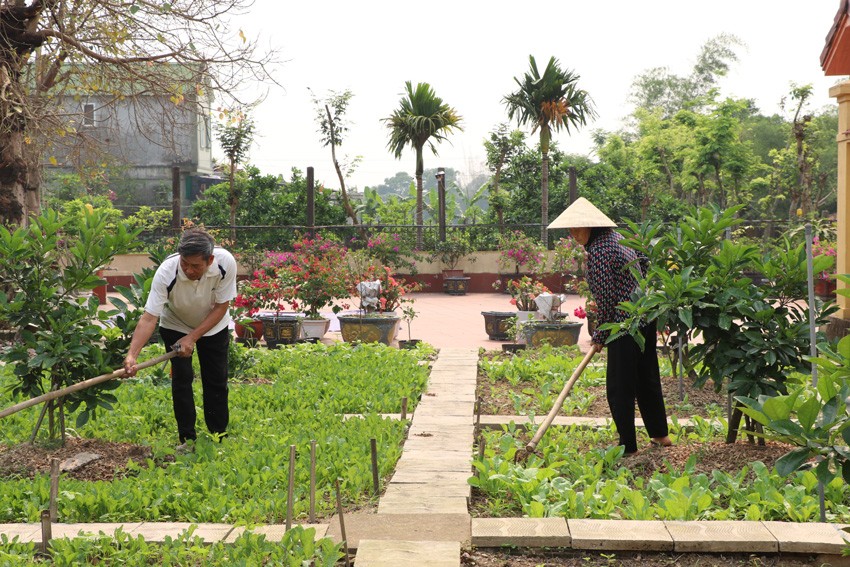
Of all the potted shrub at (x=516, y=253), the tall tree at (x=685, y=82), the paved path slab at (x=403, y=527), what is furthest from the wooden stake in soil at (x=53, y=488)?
the tall tree at (x=685, y=82)

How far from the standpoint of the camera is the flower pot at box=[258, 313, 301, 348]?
11.9 m

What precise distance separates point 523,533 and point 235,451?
211 centimetres

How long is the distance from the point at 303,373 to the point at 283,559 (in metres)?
4.91

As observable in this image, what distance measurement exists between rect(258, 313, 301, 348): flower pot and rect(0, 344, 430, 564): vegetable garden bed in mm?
3262

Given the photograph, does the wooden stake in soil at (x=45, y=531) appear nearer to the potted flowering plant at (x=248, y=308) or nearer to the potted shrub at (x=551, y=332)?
the potted shrub at (x=551, y=332)

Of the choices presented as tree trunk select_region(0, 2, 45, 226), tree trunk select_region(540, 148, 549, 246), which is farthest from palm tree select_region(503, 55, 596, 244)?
tree trunk select_region(0, 2, 45, 226)

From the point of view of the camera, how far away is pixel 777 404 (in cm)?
249

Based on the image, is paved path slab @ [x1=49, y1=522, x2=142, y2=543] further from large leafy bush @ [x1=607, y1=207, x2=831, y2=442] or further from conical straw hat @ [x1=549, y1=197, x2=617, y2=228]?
conical straw hat @ [x1=549, y1=197, x2=617, y2=228]

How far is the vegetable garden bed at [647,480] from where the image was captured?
4332 mm

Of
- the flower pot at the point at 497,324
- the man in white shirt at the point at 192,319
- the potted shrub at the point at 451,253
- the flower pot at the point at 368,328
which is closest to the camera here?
the man in white shirt at the point at 192,319

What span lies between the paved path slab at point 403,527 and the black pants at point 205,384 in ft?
5.97

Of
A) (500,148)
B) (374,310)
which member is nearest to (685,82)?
(500,148)

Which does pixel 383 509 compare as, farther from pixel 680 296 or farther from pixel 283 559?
pixel 680 296

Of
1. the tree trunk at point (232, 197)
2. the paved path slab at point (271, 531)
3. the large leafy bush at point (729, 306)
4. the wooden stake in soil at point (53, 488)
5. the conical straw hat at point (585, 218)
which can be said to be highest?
the tree trunk at point (232, 197)
